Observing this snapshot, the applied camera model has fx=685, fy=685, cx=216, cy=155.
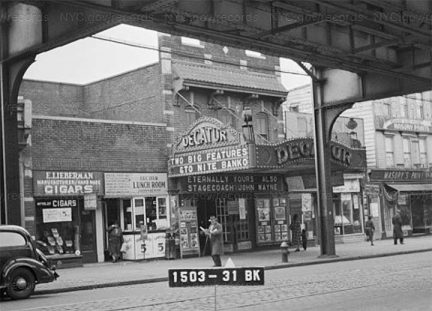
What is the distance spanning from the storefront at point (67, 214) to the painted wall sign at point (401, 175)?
19427 mm

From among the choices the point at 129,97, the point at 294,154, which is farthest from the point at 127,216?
the point at 294,154

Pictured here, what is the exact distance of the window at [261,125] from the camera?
33.3m

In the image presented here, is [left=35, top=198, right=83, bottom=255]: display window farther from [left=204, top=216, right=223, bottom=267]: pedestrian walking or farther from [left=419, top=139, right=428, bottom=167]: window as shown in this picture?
[left=419, top=139, right=428, bottom=167]: window

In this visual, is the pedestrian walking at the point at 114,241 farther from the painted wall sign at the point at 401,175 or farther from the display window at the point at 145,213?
the painted wall sign at the point at 401,175

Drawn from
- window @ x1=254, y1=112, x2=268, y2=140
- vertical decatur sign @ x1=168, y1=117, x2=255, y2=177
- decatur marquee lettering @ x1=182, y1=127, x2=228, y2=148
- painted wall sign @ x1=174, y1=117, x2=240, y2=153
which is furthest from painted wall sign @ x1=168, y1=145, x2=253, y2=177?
window @ x1=254, y1=112, x2=268, y2=140

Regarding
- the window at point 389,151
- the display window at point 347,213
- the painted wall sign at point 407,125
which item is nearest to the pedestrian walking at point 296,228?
the display window at point 347,213

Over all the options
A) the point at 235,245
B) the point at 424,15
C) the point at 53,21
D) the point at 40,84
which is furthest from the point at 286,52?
the point at 40,84

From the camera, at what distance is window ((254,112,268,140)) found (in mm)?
33312

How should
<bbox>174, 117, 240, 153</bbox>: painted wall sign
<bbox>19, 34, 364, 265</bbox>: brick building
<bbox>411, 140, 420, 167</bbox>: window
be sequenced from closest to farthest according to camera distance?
<bbox>19, 34, 364, 265</bbox>: brick building → <bbox>174, 117, 240, 153</bbox>: painted wall sign → <bbox>411, 140, 420, 167</bbox>: window

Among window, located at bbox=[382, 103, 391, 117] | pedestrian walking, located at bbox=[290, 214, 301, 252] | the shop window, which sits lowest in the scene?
pedestrian walking, located at bbox=[290, 214, 301, 252]

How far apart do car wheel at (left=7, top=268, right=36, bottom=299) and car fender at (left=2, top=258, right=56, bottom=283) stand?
10 centimetres

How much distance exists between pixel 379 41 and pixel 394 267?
6.87 metres

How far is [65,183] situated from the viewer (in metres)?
25.6

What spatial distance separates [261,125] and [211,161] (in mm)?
7055
